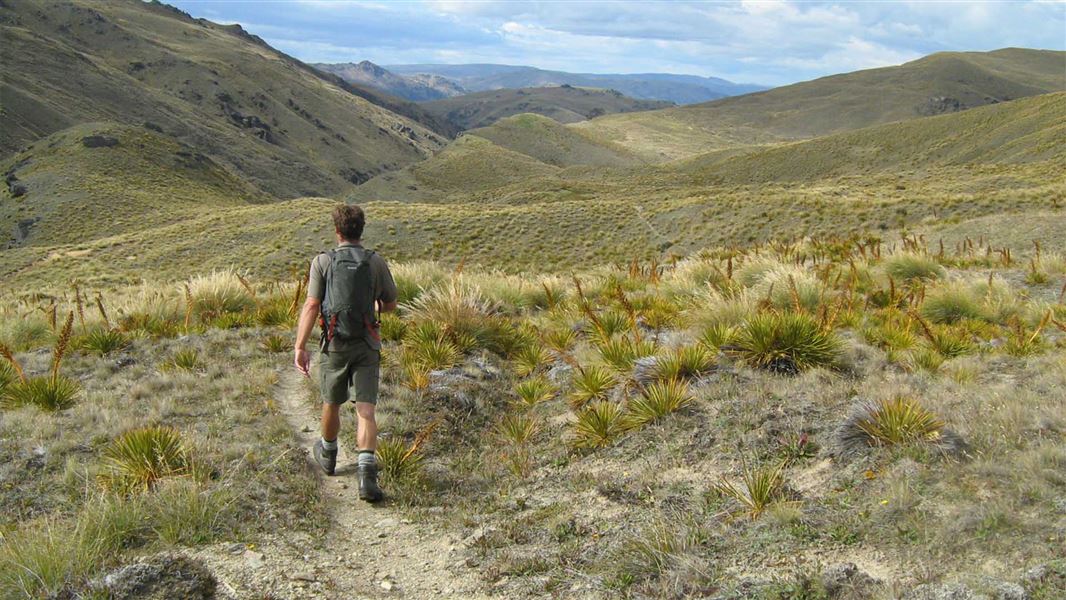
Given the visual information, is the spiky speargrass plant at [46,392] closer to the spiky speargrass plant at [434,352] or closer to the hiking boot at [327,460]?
the hiking boot at [327,460]

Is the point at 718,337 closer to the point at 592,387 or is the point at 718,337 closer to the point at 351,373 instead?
the point at 592,387

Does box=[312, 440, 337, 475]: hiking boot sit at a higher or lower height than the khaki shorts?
lower

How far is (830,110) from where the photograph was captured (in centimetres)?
18000

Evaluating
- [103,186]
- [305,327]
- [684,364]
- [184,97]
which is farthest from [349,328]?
[184,97]

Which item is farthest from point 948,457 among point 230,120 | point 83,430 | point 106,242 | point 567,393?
point 230,120

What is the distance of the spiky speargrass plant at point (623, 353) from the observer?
683 cm

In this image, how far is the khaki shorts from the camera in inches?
203

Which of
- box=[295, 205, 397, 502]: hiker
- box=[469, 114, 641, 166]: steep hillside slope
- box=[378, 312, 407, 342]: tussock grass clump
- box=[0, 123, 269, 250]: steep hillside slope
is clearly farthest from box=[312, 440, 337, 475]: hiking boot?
box=[469, 114, 641, 166]: steep hillside slope

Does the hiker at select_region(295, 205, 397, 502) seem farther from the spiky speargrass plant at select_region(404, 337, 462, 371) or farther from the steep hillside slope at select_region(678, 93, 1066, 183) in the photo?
the steep hillside slope at select_region(678, 93, 1066, 183)

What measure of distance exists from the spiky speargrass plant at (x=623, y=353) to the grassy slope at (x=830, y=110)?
151197mm

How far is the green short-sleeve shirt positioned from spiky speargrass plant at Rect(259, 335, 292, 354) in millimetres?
3552

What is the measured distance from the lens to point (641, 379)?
6.19m

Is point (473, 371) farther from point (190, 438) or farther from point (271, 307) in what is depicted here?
point (271, 307)

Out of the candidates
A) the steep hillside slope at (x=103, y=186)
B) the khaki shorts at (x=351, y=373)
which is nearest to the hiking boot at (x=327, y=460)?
the khaki shorts at (x=351, y=373)
